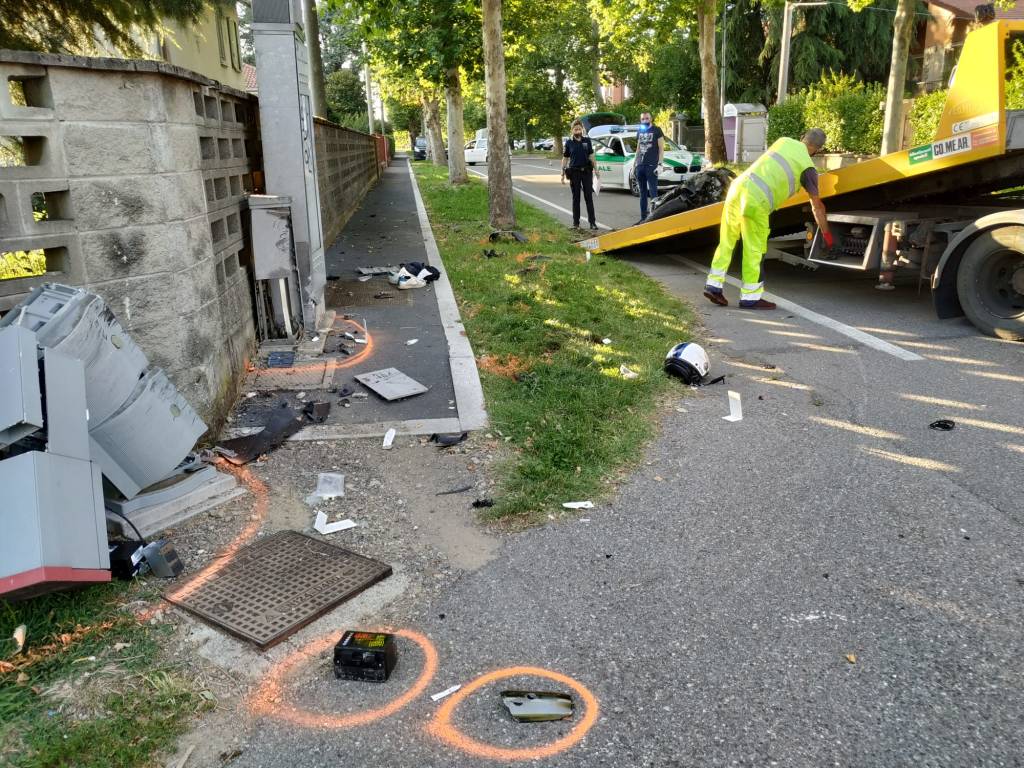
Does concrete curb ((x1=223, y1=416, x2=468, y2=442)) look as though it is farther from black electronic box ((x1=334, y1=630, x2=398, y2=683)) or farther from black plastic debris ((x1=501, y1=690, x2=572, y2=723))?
black plastic debris ((x1=501, y1=690, x2=572, y2=723))

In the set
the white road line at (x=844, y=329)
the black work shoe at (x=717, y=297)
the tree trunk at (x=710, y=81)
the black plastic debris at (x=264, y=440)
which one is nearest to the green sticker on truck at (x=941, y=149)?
the white road line at (x=844, y=329)

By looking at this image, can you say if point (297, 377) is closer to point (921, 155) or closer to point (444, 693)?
point (444, 693)

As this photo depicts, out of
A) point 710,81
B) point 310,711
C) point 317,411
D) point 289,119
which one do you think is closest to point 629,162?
point 710,81

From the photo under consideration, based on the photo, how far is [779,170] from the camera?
7.91m

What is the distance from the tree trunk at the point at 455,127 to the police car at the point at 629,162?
4.51 m

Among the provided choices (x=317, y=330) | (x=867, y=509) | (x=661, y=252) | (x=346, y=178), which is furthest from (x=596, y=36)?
(x=867, y=509)

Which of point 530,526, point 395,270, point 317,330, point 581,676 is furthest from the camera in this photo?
point 395,270

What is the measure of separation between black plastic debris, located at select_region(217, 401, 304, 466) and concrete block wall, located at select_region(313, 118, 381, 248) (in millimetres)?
5535

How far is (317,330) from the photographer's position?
23.9 ft

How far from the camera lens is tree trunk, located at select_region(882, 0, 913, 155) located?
18797 mm

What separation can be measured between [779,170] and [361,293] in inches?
185

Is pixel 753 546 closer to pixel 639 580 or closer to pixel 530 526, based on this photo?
pixel 639 580

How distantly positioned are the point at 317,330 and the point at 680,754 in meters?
5.60

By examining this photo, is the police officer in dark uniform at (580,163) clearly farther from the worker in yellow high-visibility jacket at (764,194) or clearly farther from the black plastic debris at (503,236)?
the worker in yellow high-visibility jacket at (764,194)
